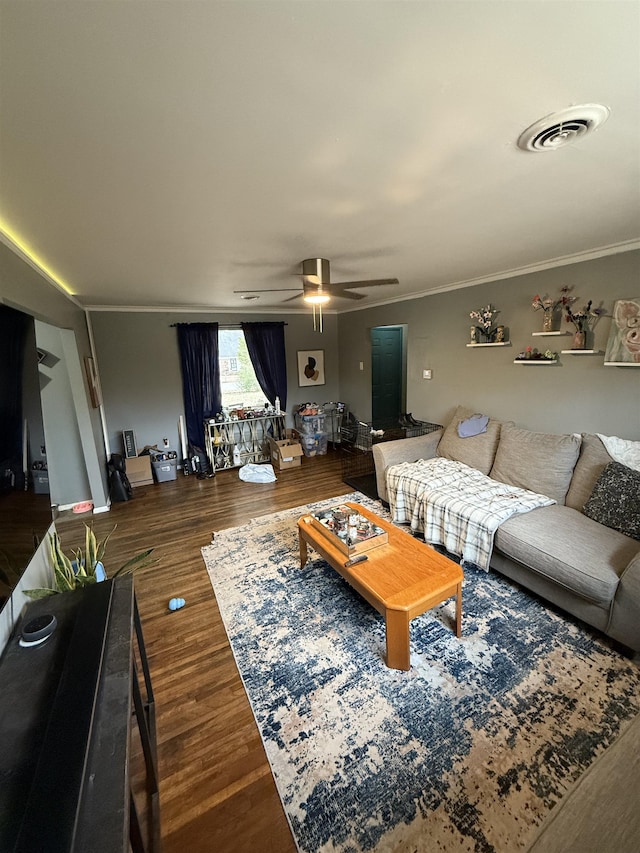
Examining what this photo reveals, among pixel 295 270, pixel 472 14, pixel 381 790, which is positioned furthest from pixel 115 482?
pixel 472 14

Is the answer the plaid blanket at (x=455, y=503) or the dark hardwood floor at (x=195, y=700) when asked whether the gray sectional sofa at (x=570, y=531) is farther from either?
the dark hardwood floor at (x=195, y=700)

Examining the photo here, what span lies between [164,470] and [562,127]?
4.87 metres

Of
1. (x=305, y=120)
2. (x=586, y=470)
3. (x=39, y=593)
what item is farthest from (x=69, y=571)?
(x=586, y=470)

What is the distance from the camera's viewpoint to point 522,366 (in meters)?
3.21

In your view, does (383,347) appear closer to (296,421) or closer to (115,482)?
(296,421)

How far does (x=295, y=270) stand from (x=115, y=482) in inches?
128

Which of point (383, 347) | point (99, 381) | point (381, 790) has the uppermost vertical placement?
point (383, 347)

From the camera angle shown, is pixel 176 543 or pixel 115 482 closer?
pixel 176 543

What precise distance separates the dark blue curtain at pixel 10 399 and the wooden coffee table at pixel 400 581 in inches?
65.4

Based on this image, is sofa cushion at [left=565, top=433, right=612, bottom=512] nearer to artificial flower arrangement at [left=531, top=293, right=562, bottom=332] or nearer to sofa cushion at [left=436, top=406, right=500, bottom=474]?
sofa cushion at [left=436, top=406, right=500, bottom=474]

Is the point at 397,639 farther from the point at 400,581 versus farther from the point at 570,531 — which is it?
the point at 570,531

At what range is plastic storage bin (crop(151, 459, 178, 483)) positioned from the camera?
15.0ft

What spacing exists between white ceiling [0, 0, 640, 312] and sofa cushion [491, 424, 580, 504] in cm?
155

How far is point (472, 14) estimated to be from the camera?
695 millimetres
